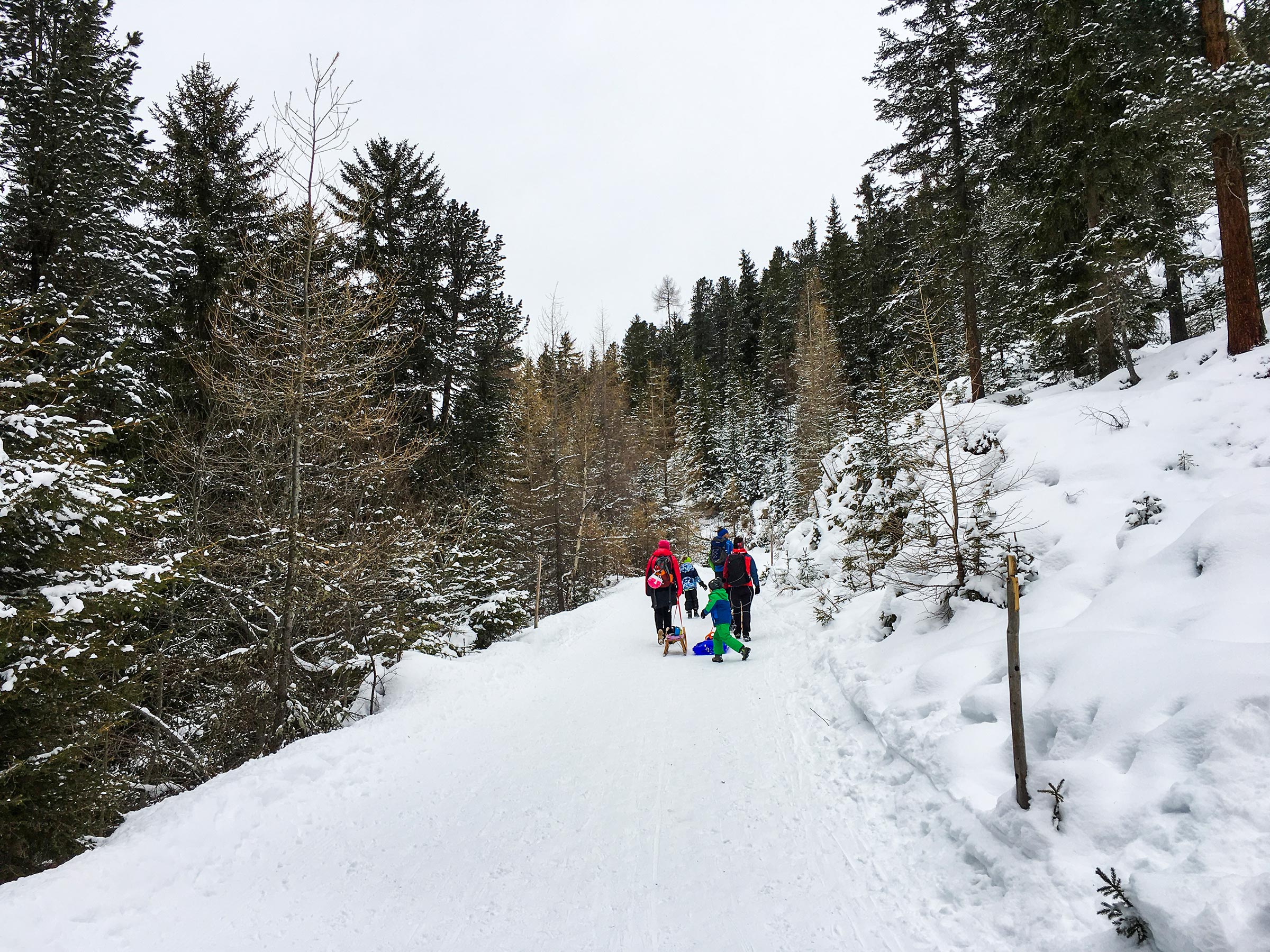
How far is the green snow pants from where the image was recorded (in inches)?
381

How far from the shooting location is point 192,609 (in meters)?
9.10

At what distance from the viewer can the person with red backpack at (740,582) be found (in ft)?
33.8

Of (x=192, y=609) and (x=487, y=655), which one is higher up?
(x=192, y=609)

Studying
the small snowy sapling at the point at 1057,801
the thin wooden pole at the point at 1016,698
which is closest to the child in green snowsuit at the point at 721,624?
the thin wooden pole at the point at 1016,698

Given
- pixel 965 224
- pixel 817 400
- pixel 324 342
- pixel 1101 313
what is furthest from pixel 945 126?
pixel 324 342

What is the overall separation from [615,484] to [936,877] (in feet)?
72.8

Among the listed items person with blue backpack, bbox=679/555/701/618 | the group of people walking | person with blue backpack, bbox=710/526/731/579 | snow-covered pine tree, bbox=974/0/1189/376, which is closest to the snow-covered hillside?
the group of people walking

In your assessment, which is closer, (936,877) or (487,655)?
(936,877)

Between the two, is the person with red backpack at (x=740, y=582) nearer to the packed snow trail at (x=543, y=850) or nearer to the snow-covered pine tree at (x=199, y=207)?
the packed snow trail at (x=543, y=850)

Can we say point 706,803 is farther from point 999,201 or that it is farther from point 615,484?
point 615,484

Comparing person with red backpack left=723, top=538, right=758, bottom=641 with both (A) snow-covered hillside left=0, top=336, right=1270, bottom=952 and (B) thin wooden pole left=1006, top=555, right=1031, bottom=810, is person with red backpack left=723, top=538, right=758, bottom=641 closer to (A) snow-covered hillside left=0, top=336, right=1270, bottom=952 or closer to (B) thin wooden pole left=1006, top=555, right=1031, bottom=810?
(A) snow-covered hillside left=0, top=336, right=1270, bottom=952

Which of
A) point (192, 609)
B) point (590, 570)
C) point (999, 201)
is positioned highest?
point (999, 201)

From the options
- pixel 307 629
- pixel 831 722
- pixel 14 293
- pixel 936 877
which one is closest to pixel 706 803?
pixel 936 877

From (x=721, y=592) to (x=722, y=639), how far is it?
0.89 meters
